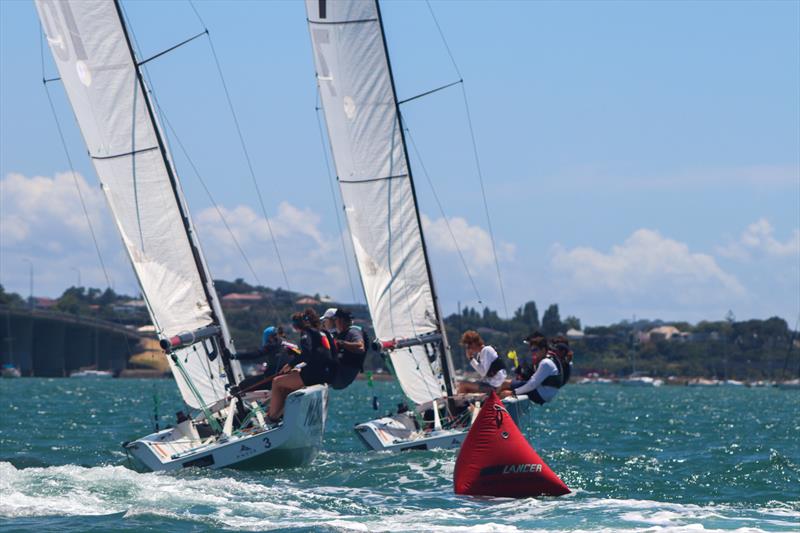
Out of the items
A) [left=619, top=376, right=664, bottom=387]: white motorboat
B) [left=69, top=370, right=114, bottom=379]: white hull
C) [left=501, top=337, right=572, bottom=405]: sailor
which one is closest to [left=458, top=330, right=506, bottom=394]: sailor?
[left=501, top=337, right=572, bottom=405]: sailor

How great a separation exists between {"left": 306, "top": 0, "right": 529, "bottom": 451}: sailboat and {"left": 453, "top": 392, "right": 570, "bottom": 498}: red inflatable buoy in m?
7.77

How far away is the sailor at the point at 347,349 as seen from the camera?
16.8m

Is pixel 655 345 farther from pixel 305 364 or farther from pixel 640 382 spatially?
pixel 305 364

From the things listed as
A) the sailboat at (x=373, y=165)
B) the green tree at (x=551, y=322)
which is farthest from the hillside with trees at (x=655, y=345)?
the sailboat at (x=373, y=165)

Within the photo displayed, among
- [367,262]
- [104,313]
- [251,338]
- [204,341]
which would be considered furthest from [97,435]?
[104,313]

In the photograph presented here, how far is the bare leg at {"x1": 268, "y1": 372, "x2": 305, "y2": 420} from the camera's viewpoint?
631 inches

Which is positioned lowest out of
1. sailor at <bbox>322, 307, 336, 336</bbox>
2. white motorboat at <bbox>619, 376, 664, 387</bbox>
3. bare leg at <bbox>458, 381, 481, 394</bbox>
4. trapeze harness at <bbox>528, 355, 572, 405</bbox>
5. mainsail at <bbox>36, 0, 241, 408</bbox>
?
white motorboat at <bbox>619, 376, 664, 387</bbox>

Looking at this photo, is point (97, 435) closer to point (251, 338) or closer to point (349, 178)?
point (349, 178)

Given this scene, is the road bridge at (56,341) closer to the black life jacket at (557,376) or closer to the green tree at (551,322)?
the green tree at (551,322)

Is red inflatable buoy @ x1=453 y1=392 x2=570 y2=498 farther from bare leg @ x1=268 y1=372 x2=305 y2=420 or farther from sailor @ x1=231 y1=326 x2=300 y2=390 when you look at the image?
sailor @ x1=231 y1=326 x2=300 y2=390

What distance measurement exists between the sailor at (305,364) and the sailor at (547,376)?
2.75 m

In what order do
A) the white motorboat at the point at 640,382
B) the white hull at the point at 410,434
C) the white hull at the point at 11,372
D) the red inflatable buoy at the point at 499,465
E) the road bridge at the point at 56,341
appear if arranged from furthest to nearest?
the white motorboat at the point at 640,382, the white hull at the point at 11,372, the road bridge at the point at 56,341, the white hull at the point at 410,434, the red inflatable buoy at the point at 499,465

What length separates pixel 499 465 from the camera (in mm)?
12875

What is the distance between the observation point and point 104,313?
13300 centimetres
